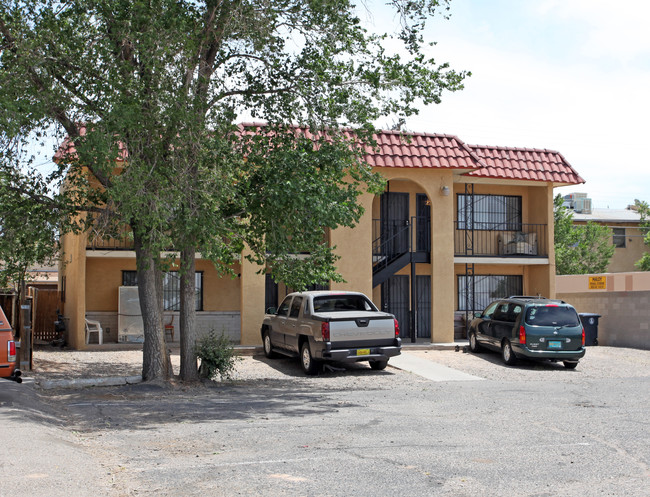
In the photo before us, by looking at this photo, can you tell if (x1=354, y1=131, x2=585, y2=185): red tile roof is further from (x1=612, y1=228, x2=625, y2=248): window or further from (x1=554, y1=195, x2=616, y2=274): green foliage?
(x1=612, y1=228, x2=625, y2=248): window

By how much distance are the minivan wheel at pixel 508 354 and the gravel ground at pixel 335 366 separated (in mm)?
176

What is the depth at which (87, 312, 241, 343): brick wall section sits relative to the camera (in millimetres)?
22219

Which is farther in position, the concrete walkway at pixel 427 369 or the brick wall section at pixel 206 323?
the brick wall section at pixel 206 323

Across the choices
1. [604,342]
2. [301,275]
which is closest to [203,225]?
[301,275]

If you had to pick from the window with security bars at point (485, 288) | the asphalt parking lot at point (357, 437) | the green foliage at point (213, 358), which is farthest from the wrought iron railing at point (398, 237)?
the green foliage at point (213, 358)

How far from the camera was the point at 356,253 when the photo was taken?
837 inches

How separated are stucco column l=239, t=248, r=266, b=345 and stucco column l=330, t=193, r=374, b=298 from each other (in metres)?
2.33

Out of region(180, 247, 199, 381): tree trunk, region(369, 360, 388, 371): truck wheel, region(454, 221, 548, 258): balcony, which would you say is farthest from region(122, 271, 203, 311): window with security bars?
region(180, 247, 199, 381): tree trunk

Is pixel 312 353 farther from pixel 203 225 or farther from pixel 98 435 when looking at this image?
pixel 98 435

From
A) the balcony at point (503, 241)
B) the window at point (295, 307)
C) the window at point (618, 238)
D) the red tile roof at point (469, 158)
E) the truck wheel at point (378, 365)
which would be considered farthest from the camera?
the window at point (618, 238)

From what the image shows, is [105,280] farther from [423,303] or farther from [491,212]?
[491,212]

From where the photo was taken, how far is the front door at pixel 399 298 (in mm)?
23469

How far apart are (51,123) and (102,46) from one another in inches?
78.1

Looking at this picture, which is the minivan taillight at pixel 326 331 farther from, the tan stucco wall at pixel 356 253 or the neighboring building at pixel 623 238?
the neighboring building at pixel 623 238
